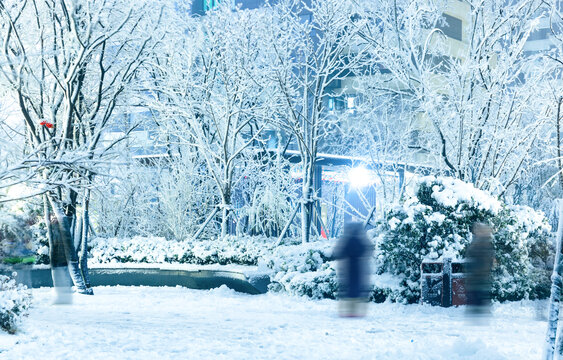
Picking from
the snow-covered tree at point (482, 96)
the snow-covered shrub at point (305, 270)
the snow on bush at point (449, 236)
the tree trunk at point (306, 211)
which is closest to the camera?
the snow on bush at point (449, 236)

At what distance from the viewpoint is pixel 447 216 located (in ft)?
41.8

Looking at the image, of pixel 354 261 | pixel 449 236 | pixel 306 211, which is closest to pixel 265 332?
pixel 354 261

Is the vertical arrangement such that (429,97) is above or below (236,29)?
below

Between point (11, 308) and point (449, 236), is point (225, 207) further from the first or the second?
point (11, 308)

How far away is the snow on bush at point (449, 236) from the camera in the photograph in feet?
40.9

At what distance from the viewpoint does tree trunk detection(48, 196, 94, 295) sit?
1402 cm

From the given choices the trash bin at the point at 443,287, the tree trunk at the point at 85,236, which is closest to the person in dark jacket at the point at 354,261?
the trash bin at the point at 443,287

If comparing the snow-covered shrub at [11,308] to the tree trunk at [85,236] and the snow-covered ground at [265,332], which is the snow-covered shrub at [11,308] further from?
the tree trunk at [85,236]

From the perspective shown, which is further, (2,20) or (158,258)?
(158,258)

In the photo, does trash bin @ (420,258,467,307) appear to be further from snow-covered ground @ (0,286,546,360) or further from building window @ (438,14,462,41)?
building window @ (438,14,462,41)

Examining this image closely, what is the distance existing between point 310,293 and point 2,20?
965 centimetres

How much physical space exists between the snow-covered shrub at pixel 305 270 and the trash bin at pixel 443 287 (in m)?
2.23

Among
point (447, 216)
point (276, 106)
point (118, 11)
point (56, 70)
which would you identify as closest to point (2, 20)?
point (56, 70)

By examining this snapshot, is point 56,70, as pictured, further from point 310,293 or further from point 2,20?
point 310,293
